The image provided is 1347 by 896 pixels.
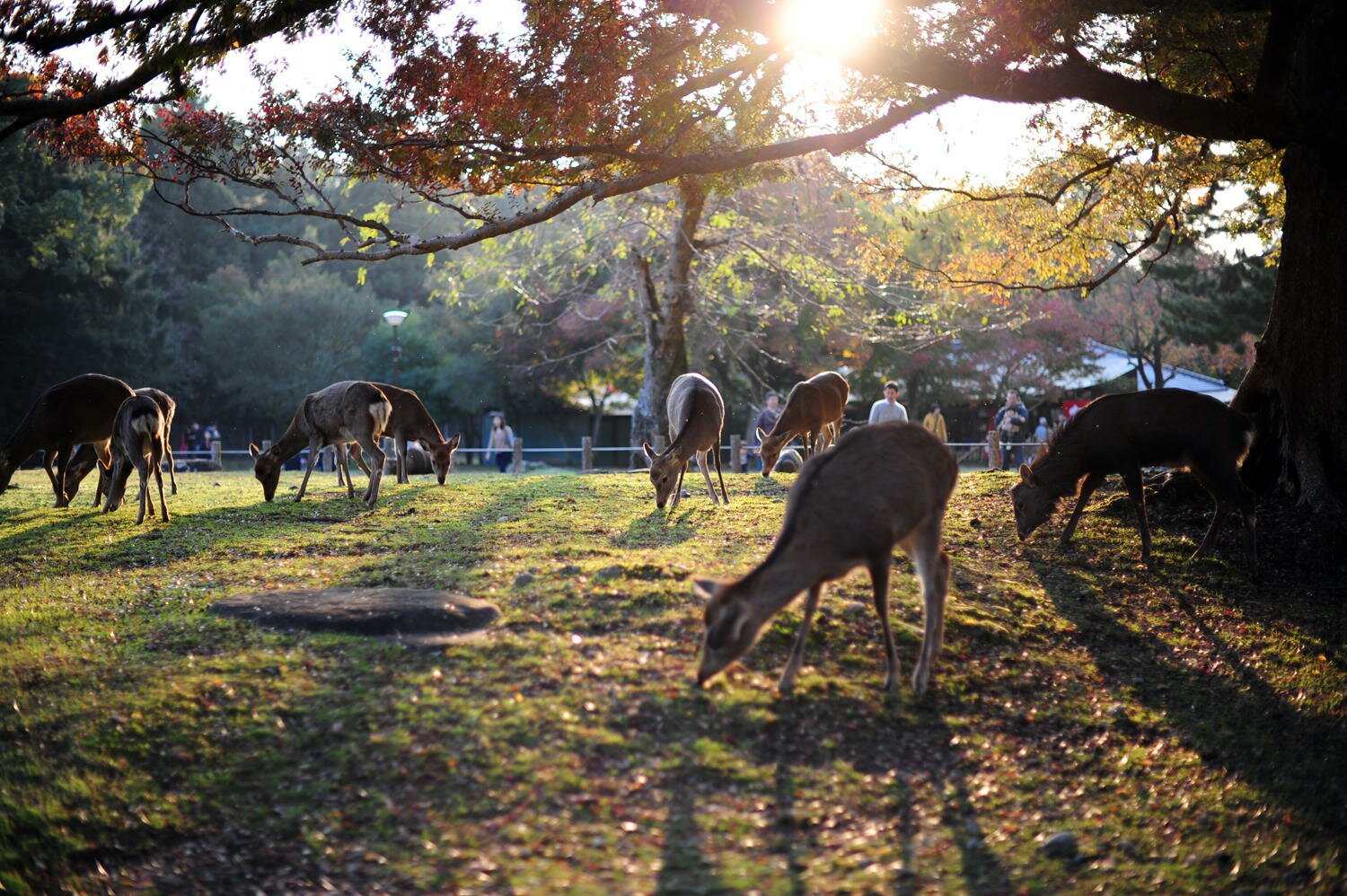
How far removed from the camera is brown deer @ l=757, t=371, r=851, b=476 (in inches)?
637

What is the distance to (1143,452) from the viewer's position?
1070 centimetres

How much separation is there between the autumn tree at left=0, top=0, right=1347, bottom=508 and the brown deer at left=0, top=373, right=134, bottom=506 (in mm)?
4923

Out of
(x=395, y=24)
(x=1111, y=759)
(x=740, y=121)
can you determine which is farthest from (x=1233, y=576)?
(x=395, y=24)

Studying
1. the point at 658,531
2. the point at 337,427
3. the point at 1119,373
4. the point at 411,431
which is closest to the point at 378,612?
the point at 658,531

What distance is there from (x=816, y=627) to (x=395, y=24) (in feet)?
22.3

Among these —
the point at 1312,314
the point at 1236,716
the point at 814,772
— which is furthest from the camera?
the point at 1312,314

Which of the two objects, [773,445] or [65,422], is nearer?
[65,422]

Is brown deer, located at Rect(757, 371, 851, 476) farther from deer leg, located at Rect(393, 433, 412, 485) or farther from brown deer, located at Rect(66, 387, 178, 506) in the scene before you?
brown deer, located at Rect(66, 387, 178, 506)

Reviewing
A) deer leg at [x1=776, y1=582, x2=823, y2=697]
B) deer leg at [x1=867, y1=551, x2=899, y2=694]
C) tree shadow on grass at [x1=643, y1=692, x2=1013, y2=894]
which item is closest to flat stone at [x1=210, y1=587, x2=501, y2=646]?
tree shadow on grass at [x1=643, y1=692, x2=1013, y2=894]

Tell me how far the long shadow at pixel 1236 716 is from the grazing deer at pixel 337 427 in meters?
8.81

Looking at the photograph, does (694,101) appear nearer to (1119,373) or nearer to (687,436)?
(687,436)

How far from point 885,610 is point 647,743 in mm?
1537

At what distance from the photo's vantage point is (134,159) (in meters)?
10.8

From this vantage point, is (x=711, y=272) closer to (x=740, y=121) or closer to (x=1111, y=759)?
(x=740, y=121)
